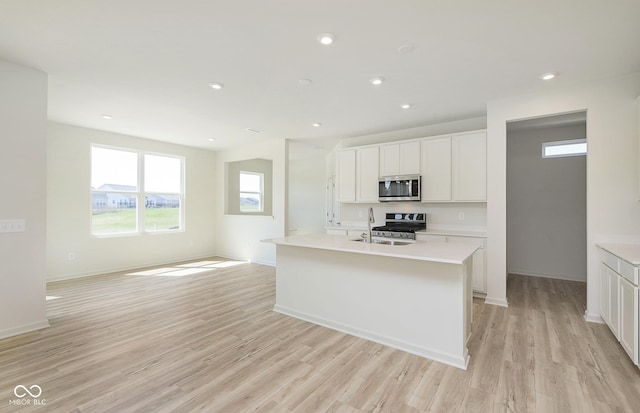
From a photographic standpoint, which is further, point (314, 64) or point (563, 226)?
point (563, 226)

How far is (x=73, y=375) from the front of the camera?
2244 millimetres

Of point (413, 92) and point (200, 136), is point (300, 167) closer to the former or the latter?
point (200, 136)

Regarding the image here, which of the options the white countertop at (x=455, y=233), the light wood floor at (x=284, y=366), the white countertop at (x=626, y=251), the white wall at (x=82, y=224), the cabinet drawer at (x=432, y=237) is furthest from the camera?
the white wall at (x=82, y=224)

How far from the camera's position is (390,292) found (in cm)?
278

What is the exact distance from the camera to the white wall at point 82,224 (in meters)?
4.92

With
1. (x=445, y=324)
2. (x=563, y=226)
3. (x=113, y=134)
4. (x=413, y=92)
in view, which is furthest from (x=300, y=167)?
(x=445, y=324)

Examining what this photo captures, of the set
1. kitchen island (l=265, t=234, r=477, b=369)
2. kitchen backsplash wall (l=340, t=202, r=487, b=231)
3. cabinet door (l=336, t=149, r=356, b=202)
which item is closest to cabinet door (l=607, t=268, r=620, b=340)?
kitchen island (l=265, t=234, r=477, b=369)

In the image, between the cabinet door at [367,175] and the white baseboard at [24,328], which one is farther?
the cabinet door at [367,175]

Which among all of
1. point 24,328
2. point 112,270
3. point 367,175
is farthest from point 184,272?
point 367,175

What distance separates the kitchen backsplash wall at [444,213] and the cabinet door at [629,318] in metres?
2.09

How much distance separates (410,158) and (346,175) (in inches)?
49.8

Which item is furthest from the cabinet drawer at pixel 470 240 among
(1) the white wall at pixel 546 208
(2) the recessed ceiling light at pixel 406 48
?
(2) the recessed ceiling light at pixel 406 48

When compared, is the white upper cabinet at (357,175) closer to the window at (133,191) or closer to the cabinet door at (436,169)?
the cabinet door at (436,169)

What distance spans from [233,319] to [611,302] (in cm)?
378
